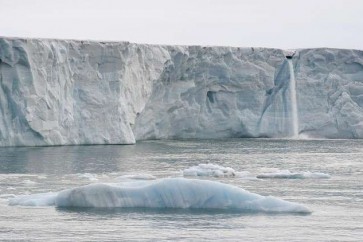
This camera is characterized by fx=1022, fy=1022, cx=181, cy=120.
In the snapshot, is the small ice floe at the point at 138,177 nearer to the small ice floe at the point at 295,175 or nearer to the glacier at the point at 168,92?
the small ice floe at the point at 295,175

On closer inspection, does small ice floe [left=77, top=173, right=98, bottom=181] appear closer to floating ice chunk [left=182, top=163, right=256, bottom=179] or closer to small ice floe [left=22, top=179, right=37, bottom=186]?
small ice floe [left=22, top=179, right=37, bottom=186]

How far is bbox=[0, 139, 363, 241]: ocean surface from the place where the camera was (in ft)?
Answer: 46.5

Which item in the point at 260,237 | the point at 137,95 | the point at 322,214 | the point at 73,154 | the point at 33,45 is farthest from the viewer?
the point at 137,95

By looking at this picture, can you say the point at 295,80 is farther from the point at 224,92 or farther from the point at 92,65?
the point at 92,65

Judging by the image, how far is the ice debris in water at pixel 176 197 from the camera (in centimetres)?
1603

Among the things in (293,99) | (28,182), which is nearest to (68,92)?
(293,99)

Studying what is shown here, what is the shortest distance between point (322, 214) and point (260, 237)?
2.37 metres

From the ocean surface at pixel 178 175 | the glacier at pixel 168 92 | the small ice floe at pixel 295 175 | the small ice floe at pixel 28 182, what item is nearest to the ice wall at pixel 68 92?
the glacier at pixel 168 92

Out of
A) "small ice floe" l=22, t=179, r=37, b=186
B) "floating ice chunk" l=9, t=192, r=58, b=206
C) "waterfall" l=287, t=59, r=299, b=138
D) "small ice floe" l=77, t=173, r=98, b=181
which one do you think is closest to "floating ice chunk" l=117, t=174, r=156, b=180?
"small ice floe" l=77, t=173, r=98, b=181

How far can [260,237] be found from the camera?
13.9 m

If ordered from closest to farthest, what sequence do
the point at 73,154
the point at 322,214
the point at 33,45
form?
the point at 322,214 → the point at 73,154 → the point at 33,45

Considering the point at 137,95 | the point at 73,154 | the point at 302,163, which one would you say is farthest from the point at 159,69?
the point at 302,163

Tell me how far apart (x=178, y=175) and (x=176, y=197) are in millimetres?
6516

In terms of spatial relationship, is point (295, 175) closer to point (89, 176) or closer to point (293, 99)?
point (89, 176)
